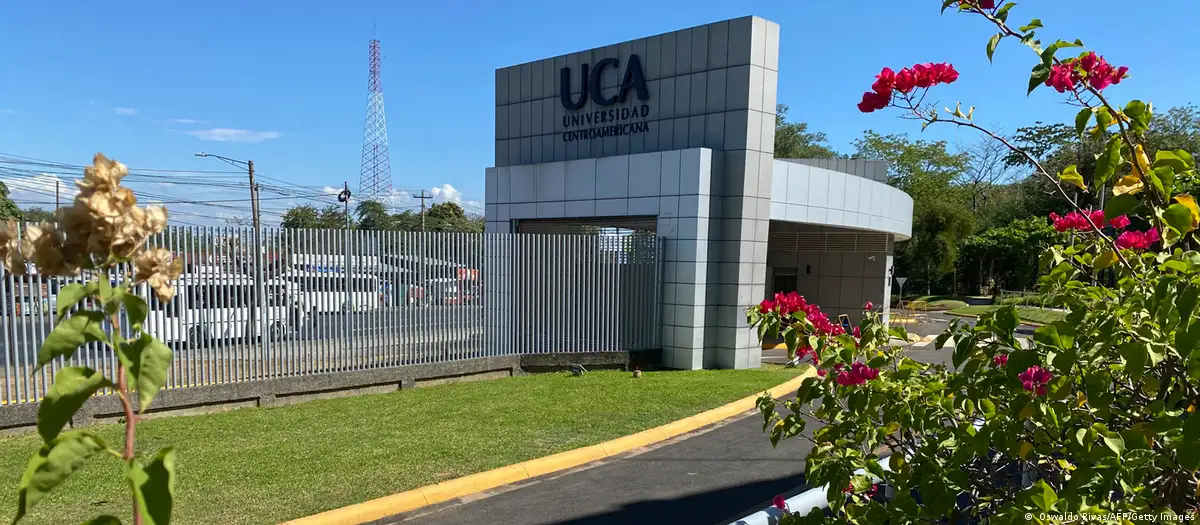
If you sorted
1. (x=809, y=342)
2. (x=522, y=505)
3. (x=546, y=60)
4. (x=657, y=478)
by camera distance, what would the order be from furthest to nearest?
1. (x=546, y=60)
2. (x=657, y=478)
3. (x=522, y=505)
4. (x=809, y=342)

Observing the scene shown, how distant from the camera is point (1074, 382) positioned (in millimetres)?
2180

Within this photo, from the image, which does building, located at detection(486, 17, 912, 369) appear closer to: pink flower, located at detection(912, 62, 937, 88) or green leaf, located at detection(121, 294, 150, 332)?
pink flower, located at detection(912, 62, 937, 88)

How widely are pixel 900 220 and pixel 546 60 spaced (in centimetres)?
993

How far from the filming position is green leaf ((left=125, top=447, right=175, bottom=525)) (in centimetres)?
93

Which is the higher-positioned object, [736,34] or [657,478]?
[736,34]

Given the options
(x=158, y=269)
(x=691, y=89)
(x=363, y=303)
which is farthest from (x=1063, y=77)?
(x=691, y=89)

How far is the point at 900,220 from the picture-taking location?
17641 mm

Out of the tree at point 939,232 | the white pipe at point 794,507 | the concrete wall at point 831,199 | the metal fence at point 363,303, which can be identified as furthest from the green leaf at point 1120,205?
the tree at point 939,232

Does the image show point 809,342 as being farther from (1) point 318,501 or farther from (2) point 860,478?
(1) point 318,501

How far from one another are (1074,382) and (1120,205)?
2.02ft

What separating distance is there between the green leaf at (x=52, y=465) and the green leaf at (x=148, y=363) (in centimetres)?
8

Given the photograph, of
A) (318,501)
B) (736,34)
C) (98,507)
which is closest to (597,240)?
(736,34)

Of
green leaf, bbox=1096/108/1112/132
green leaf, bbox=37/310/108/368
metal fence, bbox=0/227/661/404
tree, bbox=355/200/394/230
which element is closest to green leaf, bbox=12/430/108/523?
green leaf, bbox=37/310/108/368

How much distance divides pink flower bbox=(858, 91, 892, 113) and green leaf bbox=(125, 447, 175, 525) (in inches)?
101
